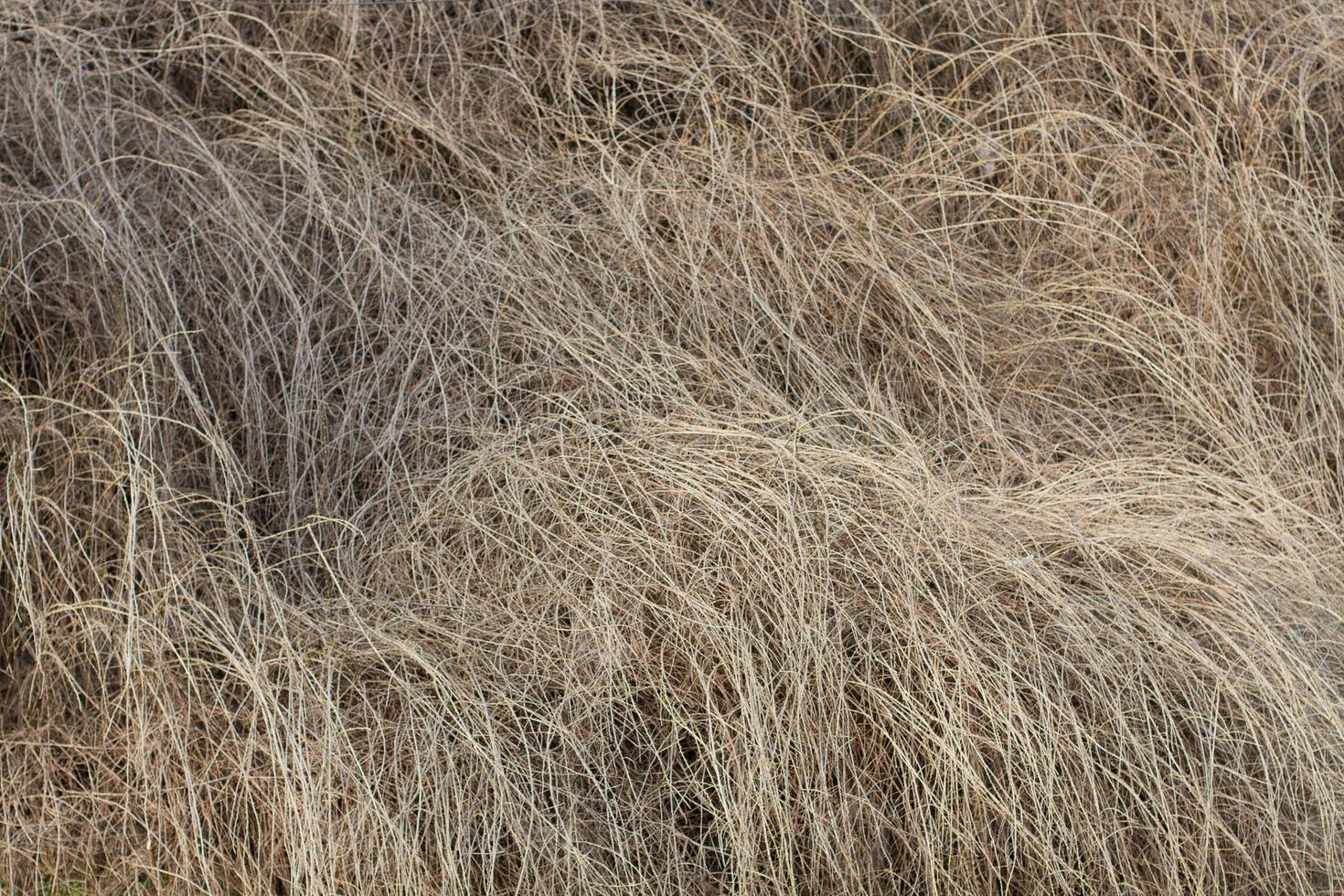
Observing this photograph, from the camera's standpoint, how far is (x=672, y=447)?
8.43ft

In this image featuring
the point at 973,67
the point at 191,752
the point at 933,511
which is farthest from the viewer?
the point at 973,67

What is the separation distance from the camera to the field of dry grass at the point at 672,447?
2.17m

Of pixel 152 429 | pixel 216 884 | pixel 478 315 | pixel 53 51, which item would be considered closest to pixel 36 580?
pixel 152 429

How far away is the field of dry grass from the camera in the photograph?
7.13 feet

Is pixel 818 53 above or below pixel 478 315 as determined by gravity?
above

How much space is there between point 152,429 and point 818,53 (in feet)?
6.13

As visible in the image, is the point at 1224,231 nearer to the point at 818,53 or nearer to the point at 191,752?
the point at 818,53

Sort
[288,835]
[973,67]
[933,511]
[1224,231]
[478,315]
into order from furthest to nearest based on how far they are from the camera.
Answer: [973,67] → [1224,231] → [478,315] → [933,511] → [288,835]

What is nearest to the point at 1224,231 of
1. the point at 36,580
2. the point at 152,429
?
the point at 152,429

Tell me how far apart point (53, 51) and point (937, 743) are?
2.48m

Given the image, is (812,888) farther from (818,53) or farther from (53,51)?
(53,51)

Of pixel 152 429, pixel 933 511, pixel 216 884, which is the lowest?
pixel 216 884

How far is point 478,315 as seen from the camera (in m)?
2.92

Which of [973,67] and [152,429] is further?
[973,67]
